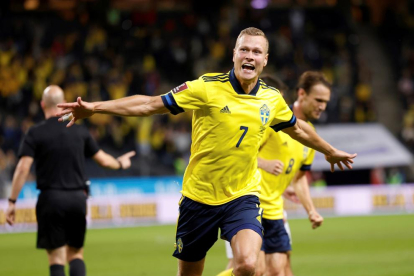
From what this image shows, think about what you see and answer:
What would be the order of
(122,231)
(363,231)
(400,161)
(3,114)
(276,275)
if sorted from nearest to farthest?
(276,275) → (363,231) → (122,231) → (3,114) → (400,161)

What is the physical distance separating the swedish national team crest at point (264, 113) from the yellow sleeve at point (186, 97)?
1.75ft

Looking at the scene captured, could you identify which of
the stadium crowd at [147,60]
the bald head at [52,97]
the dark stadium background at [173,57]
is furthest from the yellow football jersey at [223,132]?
the dark stadium background at [173,57]

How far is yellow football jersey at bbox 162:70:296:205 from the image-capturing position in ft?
19.8

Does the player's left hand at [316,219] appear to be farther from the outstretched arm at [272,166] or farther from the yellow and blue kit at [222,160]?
the yellow and blue kit at [222,160]

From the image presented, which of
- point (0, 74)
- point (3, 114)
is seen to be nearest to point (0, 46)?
point (0, 74)

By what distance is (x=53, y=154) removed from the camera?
7699 mm

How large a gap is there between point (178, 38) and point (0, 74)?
7352mm

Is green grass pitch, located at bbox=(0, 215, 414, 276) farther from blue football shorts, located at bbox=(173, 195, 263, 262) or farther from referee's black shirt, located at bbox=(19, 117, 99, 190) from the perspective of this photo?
blue football shorts, located at bbox=(173, 195, 263, 262)

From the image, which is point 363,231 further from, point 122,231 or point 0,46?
point 0,46

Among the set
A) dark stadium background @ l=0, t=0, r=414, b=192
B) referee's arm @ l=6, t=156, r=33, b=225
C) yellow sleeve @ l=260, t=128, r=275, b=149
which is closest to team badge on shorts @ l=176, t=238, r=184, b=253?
yellow sleeve @ l=260, t=128, r=275, b=149

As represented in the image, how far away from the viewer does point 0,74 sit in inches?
901

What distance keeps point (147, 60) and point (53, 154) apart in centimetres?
1892

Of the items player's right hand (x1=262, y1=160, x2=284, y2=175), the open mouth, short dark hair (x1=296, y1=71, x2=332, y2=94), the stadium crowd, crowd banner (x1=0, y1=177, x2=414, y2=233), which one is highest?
the stadium crowd

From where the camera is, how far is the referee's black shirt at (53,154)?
25.2 feet
